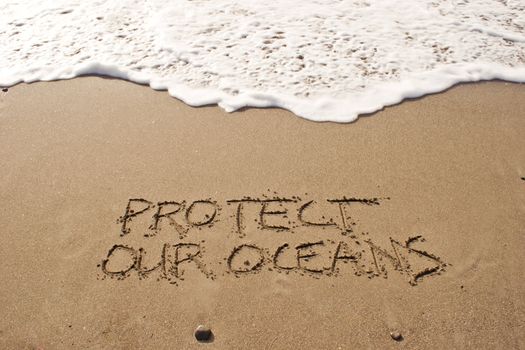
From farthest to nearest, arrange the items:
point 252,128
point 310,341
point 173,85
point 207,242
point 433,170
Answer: point 173,85 < point 252,128 < point 433,170 < point 207,242 < point 310,341

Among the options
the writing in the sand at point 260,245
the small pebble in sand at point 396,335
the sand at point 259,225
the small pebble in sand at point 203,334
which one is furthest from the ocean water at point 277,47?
the small pebble in sand at point 203,334

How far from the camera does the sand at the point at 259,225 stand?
6.91 ft

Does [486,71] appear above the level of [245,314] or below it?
above

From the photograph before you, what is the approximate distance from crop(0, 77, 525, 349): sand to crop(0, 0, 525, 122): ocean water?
294mm

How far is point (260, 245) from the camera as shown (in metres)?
2.46

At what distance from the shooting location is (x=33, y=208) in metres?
2.67

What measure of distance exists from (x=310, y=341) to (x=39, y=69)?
338 centimetres

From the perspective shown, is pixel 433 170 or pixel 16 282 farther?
pixel 433 170

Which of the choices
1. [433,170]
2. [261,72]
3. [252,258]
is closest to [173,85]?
[261,72]

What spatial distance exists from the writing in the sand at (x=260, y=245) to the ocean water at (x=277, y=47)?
1017mm

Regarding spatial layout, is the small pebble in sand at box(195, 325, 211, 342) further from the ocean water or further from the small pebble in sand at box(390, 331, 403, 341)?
the ocean water

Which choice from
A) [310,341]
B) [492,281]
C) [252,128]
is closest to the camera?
[310,341]

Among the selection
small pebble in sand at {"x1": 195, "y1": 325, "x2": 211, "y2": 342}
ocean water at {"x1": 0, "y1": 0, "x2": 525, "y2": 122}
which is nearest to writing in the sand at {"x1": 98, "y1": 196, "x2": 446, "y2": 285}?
small pebble in sand at {"x1": 195, "y1": 325, "x2": 211, "y2": 342}

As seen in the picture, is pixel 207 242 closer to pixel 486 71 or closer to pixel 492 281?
pixel 492 281
